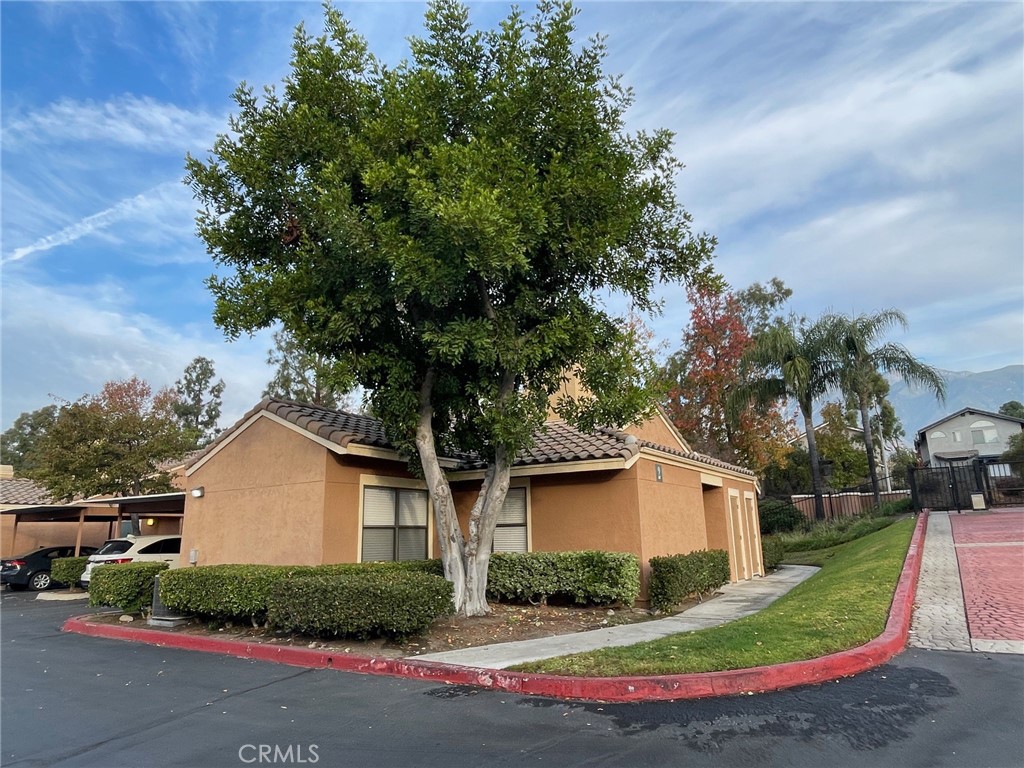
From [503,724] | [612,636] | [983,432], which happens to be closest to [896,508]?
[612,636]

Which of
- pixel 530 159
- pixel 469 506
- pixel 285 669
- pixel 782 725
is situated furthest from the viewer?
pixel 469 506

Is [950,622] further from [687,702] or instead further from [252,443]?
[252,443]

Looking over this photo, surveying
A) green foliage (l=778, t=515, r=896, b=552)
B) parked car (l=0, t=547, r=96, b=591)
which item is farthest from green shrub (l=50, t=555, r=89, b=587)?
green foliage (l=778, t=515, r=896, b=552)

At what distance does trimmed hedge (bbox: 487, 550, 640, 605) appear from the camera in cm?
1204

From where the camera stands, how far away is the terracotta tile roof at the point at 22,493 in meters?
27.9

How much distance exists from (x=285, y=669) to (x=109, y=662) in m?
2.95

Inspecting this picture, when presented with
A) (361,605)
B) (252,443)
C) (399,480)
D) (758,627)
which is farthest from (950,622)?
(252,443)

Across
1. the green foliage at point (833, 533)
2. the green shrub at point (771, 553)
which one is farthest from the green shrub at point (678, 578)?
the green foliage at point (833, 533)

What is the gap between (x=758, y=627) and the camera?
27.6ft

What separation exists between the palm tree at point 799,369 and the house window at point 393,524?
20.8m

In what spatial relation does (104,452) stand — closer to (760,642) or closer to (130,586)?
(130,586)

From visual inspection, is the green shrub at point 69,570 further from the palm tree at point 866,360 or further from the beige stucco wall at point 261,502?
the palm tree at point 866,360

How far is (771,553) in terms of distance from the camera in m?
22.3

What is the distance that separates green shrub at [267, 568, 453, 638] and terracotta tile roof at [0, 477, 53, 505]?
22.6 m
